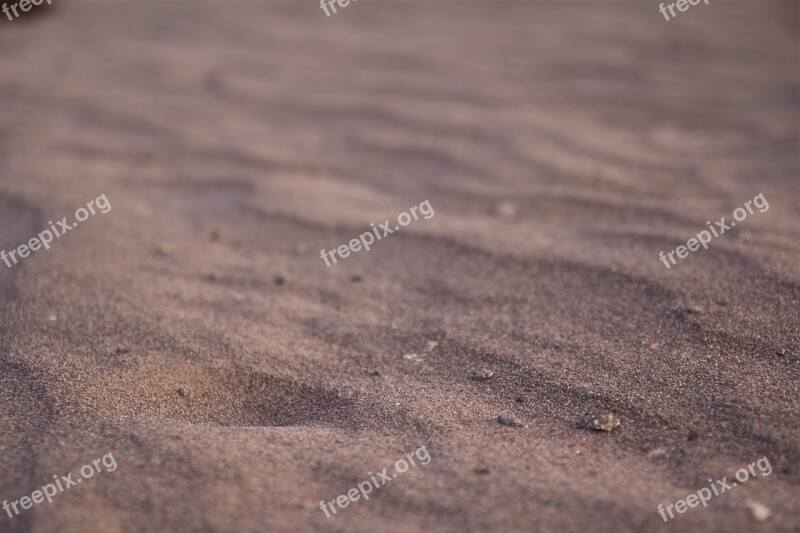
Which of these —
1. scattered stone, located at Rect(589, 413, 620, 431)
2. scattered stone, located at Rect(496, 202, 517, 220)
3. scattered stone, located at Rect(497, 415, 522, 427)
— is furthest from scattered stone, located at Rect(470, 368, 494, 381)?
scattered stone, located at Rect(496, 202, 517, 220)

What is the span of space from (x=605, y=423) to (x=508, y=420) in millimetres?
219

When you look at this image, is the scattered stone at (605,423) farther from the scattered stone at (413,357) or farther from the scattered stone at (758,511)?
the scattered stone at (413,357)

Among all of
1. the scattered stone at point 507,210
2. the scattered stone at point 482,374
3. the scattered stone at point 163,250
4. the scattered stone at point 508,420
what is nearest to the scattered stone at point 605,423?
the scattered stone at point 508,420

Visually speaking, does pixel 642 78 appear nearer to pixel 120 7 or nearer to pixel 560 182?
pixel 560 182

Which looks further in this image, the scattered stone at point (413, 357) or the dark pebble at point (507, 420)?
the scattered stone at point (413, 357)

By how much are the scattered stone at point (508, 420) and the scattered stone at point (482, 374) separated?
0.53 ft

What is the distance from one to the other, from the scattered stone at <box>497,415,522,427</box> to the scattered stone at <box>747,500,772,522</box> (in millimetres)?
496

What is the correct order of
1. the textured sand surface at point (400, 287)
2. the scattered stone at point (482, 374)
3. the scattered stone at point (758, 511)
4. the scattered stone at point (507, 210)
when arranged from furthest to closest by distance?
the scattered stone at point (507, 210) < the scattered stone at point (482, 374) < the textured sand surface at point (400, 287) < the scattered stone at point (758, 511)

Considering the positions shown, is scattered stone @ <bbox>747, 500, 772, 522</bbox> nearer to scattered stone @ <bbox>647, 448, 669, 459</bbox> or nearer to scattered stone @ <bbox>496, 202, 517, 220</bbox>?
scattered stone @ <bbox>647, 448, 669, 459</bbox>

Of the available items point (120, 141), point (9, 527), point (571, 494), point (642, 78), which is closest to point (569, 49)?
point (642, 78)

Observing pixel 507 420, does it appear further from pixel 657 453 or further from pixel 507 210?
pixel 507 210

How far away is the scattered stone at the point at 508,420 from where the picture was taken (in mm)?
1596

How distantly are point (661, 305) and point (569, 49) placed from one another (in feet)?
9.27

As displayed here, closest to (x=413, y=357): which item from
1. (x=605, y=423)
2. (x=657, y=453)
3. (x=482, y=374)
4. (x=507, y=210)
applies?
(x=482, y=374)
